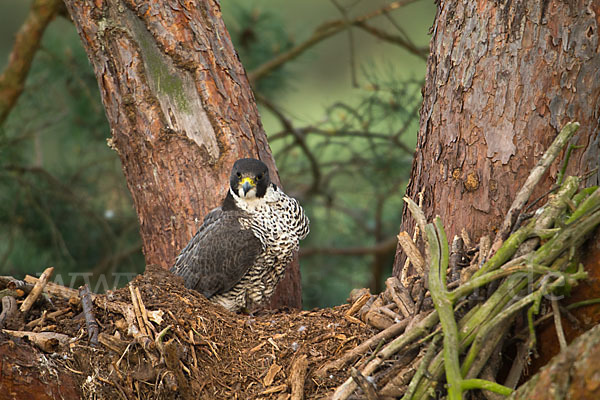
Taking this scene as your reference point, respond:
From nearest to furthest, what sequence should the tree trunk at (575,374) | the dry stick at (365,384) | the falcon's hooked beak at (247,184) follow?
1. the tree trunk at (575,374)
2. the dry stick at (365,384)
3. the falcon's hooked beak at (247,184)

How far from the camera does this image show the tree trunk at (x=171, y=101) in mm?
3348

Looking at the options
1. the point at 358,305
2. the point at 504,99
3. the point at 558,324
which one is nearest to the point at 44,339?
the point at 358,305

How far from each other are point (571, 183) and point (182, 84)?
7.19 ft

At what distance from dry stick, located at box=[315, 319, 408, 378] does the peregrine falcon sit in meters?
1.35

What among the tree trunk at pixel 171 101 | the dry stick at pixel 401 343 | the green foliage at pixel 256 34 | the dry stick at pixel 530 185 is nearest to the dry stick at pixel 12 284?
the tree trunk at pixel 171 101

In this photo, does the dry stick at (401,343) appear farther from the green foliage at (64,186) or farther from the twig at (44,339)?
the green foliage at (64,186)

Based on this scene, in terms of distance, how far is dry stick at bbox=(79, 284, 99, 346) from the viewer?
2211 mm

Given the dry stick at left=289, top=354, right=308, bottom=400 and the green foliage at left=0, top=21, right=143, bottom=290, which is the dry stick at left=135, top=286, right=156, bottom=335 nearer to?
the dry stick at left=289, top=354, right=308, bottom=400

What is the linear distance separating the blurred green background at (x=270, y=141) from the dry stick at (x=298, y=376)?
2.92 metres

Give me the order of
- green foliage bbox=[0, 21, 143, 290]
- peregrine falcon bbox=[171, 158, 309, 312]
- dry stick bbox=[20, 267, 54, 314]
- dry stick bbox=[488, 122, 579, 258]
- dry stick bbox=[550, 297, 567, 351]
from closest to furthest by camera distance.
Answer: dry stick bbox=[550, 297, 567, 351] → dry stick bbox=[488, 122, 579, 258] → dry stick bbox=[20, 267, 54, 314] → peregrine falcon bbox=[171, 158, 309, 312] → green foliage bbox=[0, 21, 143, 290]

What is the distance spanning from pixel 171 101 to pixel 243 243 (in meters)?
0.88

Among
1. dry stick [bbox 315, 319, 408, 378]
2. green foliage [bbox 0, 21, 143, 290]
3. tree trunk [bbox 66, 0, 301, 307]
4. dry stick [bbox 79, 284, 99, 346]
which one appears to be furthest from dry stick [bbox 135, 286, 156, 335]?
green foliage [bbox 0, 21, 143, 290]

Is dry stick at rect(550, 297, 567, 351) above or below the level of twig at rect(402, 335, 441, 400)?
above

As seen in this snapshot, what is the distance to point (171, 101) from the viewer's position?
3410 millimetres
